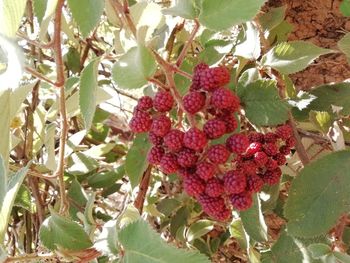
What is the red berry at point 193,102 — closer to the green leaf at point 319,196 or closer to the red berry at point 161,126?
the red berry at point 161,126

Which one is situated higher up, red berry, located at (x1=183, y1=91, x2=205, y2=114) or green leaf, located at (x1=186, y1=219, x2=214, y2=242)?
red berry, located at (x1=183, y1=91, x2=205, y2=114)

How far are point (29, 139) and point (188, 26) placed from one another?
40 centimetres

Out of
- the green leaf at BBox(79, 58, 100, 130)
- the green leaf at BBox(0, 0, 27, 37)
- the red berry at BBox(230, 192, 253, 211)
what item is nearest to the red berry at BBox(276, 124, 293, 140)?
the red berry at BBox(230, 192, 253, 211)

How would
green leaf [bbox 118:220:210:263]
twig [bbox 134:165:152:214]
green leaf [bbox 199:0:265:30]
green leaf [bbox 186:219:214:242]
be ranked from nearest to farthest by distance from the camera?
green leaf [bbox 118:220:210:263], green leaf [bbox 199:0:265:30], twig [bbox 134:165:152:214], green leaf [bbox 186:219:214:242]

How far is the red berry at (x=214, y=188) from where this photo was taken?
686mm

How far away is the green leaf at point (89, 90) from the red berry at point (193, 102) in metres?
0.11

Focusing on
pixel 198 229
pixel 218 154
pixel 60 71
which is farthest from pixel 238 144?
pixel 198 229

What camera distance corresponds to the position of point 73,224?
2.60 ft

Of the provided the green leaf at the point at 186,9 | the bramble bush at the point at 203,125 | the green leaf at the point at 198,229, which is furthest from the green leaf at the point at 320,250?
the green leaf at the point at 198,229

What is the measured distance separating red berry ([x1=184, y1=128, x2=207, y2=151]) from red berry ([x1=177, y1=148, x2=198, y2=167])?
0.04 feet

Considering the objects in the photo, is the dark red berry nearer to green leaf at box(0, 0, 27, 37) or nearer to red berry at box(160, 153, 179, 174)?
red berry at box(160, 153, 179, 174)

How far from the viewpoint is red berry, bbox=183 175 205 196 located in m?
0.69

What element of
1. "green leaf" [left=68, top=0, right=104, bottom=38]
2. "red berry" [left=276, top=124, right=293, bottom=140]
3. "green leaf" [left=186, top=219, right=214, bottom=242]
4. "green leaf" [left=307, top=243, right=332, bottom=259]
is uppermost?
"green leaf" [left=68, top=0, right=104, bottom=38]

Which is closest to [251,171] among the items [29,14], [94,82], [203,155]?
[203,155]
